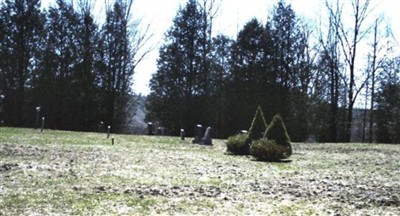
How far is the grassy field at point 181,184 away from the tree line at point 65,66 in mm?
23822

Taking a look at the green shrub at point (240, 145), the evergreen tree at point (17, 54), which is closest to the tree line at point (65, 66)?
the evergreen tree at point (17, 54)

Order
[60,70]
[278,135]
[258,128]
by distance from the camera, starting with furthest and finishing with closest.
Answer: [60,70]
[258,128]
[278,135]

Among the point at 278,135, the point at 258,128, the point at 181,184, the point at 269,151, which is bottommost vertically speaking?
the point at 181,184

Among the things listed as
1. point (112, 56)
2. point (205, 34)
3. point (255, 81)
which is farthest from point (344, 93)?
point (112, 56)

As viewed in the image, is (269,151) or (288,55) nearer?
(269,151)

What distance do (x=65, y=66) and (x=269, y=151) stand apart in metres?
30.2

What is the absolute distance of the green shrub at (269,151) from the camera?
19.9 m

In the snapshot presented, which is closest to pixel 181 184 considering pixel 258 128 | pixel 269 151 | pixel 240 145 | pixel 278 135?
pixel 269 151

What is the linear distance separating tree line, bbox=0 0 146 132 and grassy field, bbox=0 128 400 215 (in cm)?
2382

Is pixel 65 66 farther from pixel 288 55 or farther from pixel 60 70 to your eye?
pixel 288 55

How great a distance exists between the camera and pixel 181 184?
485 inches

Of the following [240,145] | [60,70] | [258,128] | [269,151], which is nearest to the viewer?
[269,151]

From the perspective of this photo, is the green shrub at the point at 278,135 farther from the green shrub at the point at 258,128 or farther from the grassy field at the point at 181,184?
the green shrub at the point at 258,128

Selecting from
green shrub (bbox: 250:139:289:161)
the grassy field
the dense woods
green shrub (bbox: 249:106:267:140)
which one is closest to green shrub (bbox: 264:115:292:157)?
green shrub (bbox: 250:139:289:161)
